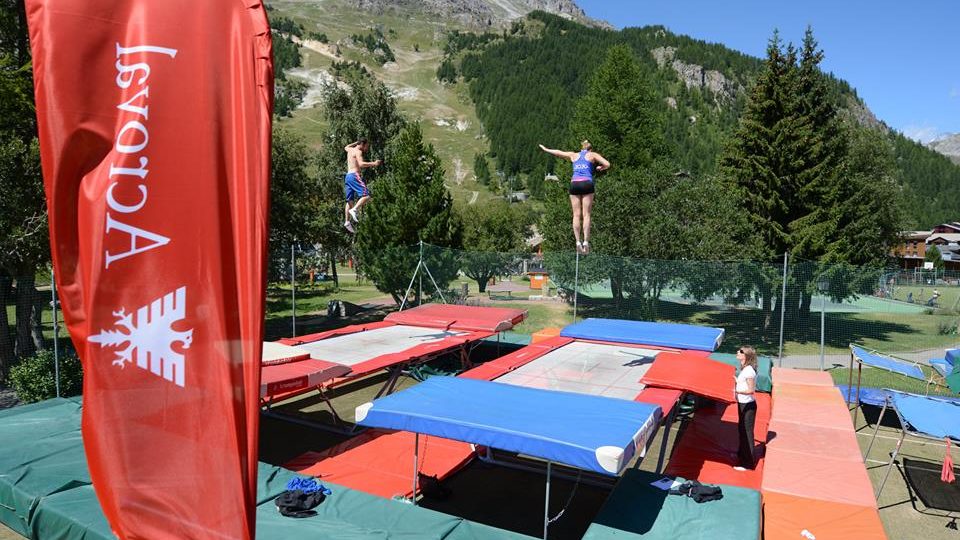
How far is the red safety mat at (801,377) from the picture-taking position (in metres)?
10.1

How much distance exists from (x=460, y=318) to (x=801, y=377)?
21.4 feet

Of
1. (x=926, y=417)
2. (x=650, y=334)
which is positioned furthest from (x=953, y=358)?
(x=650, y=334)

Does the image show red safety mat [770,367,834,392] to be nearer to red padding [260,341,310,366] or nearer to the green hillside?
red padding [260,341,310,366]

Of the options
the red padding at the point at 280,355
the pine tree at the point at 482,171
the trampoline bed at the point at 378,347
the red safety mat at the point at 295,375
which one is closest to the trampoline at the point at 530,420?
the red safety mat at the point at 295,375

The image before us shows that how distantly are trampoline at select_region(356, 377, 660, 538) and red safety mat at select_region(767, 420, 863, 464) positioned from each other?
2.63m

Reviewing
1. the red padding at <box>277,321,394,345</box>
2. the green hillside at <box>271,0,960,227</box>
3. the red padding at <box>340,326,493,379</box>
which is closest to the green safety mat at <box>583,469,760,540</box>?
the red padding at <box>340,326,493,379</box>

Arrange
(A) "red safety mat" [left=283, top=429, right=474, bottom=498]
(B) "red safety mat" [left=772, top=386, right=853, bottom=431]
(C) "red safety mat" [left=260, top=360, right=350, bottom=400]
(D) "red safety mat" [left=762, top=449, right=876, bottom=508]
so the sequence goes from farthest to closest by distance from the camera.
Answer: (B) "red safety mat" [left=772, top=386, right=853, bottom=431] → (C) "red safety mat" [left=260, top=360, right=350, bottom=400] → (A) "red safety mat" [left=283, top=429, right=474, bottom=498] → (D) "red safety mat" [left=762, top=449, right=876, bottom=508]

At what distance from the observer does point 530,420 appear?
5.02m

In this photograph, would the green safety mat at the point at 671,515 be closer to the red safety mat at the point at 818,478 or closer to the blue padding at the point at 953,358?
the red safety mat at the point at 818,478

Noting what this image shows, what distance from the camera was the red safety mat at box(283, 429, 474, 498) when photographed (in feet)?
19.4

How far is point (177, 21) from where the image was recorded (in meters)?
2.28

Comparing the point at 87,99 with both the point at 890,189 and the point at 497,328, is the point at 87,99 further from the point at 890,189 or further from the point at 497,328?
the point at 890,189

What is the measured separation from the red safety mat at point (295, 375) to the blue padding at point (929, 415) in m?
6.71

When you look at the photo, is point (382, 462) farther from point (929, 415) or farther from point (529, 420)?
point (929, 415)
